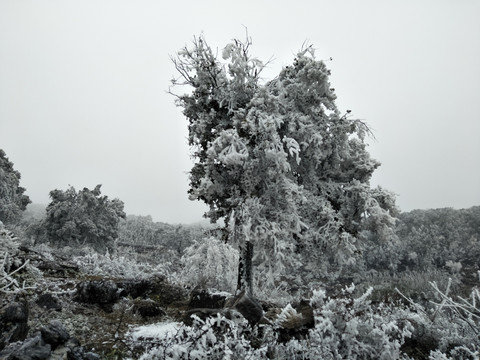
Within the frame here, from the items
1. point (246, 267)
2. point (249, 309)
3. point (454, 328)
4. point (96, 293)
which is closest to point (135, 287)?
Answer: point (96, 293)

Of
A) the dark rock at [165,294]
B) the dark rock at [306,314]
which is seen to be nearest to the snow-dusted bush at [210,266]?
the dark rock at [165,294]

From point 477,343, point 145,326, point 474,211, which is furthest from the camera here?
point 474,211

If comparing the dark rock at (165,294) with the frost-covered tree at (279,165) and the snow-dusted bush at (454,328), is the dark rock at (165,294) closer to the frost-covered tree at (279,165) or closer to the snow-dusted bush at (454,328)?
the frost-covered tree at (279,165)

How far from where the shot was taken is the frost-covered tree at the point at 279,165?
871 centimetres

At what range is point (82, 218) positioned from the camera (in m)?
25.3

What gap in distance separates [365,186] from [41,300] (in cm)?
859

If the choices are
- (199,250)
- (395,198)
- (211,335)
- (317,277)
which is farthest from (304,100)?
(317,277)

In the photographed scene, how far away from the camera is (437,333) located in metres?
3.81

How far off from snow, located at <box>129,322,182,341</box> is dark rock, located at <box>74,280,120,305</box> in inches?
54.1

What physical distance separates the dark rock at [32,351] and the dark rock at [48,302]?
2.28 metres

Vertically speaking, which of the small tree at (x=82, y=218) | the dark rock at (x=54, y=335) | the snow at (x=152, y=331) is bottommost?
the snow at (x=152, y=331)

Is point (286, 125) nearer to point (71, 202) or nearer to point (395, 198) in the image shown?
point (395, 198)

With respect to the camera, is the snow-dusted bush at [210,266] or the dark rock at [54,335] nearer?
the dark rock at [54,335]

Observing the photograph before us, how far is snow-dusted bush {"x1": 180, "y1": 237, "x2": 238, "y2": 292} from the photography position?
10422mm
